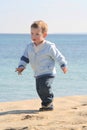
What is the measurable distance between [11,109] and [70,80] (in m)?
9.42

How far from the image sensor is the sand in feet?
18.2

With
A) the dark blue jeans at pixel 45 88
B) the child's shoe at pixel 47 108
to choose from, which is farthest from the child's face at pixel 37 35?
the child's shoe at pixel 47 108

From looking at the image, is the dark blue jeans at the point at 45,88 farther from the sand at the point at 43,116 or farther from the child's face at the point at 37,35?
the child's face at the point at 37,35

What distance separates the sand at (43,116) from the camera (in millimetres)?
5535

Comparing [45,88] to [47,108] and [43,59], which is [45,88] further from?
[43,59]

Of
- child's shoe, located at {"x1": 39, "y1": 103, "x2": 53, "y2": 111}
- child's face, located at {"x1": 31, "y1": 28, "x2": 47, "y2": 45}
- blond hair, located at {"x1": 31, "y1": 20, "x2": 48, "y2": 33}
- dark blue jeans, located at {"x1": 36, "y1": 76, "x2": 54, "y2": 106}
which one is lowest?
child's shoe, located at {"x1": 39, "y1": 103, "x2": 53, "y2": 111}

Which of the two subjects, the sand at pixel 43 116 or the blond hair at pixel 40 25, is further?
the blond hair at pixel 40 25

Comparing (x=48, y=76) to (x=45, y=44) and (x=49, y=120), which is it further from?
(x=49, y=120)

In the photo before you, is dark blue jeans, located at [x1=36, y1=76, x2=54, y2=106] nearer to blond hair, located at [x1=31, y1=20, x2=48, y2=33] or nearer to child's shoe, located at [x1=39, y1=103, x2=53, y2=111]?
child's shoe, located at [x1=39, y1=103, x2=53, y2=111]

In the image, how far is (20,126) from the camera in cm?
559

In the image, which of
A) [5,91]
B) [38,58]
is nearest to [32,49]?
[38,58]

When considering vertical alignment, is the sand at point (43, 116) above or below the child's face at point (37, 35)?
below

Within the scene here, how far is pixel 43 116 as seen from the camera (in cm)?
617

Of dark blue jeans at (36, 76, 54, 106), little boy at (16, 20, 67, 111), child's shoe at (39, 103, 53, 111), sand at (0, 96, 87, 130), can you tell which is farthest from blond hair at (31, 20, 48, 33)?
sand at (0, 96, 87, 130)
